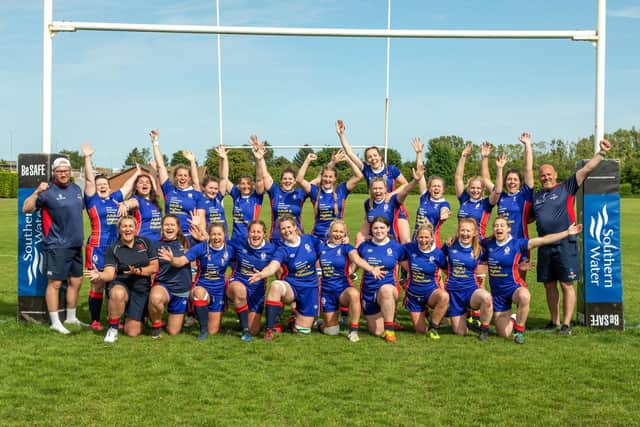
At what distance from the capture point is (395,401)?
4.04 metres

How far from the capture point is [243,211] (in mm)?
6863

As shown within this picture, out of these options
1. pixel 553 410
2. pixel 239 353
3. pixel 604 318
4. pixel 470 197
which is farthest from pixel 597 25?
pixel 239 353

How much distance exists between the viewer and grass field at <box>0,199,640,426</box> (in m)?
3.79

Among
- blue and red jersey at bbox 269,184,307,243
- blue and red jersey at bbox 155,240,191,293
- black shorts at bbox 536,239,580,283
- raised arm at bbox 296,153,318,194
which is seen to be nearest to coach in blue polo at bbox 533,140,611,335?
black shorts at bbox 536,239,580,283

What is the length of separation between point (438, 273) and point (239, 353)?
7.01 feet

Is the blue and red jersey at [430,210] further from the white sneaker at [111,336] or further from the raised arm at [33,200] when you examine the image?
the raised arm at [33,200]

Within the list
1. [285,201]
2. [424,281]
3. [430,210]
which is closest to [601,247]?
[430,210]

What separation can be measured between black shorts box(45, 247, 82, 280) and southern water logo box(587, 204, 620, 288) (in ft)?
16.7

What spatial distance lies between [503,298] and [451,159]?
181 feet

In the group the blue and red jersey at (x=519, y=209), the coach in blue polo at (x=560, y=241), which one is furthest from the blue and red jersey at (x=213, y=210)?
the coach in blue polo at (x=560, y=241)

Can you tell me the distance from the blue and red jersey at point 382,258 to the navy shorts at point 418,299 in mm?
254

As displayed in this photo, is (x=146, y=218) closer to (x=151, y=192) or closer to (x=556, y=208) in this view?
(x=151, y=192)

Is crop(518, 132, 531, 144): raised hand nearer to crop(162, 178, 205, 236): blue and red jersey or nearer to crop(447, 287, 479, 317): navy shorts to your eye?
crop(447, 287, 479, 317): navy shorts

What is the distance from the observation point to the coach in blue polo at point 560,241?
5.96 m
